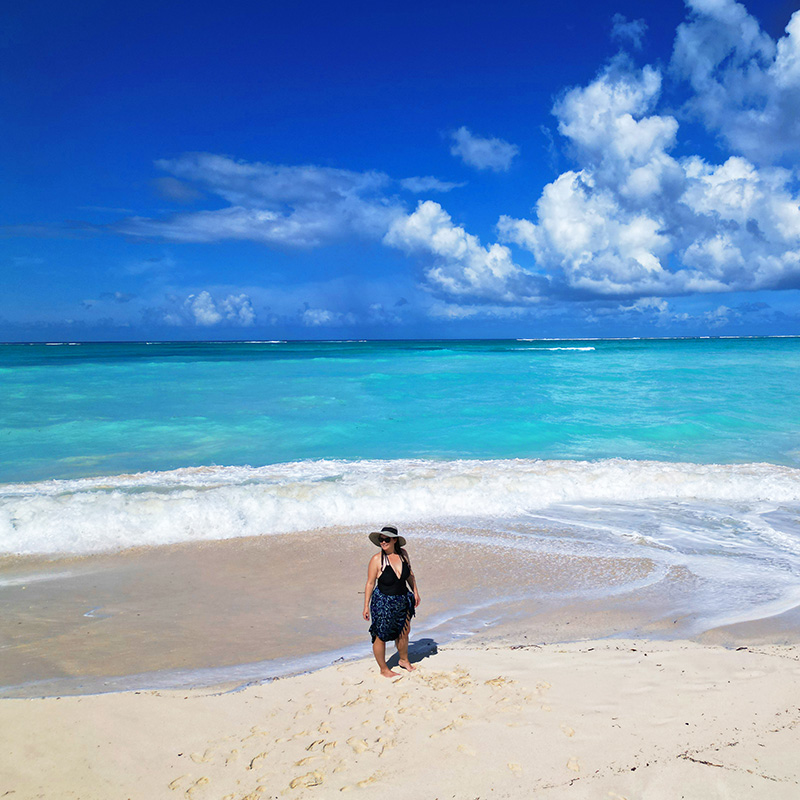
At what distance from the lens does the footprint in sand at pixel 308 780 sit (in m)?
3.32

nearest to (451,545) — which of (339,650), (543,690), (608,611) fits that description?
(608,611)

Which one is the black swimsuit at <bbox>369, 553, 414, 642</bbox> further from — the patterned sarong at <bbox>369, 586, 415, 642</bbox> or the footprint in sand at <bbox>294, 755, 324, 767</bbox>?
the footprint in sand at <bbox>294, 755, 324, 767</bbox>

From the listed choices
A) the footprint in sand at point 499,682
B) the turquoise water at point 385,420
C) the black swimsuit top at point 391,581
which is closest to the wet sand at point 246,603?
the black swimsuit top at point 391,581

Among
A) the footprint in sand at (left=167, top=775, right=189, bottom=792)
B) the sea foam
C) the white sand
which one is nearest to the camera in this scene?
the white sand

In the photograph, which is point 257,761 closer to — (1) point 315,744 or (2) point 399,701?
(1) point 315,744

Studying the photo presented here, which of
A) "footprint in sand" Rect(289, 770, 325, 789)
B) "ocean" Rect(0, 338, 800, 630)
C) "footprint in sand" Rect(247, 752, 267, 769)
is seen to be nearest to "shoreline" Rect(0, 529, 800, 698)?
"ocean" Rect(0, 338, 800, 630)

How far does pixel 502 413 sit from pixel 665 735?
17936 mm

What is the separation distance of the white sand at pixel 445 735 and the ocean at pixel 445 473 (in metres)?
1.77

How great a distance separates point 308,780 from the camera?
3.35 m

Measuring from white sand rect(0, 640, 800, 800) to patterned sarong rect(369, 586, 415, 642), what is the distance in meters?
0.33

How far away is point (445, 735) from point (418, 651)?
1403mm

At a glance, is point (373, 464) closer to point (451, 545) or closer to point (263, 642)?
point (451, 545)

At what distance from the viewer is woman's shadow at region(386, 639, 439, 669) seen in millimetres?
4895

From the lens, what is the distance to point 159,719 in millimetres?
4012
